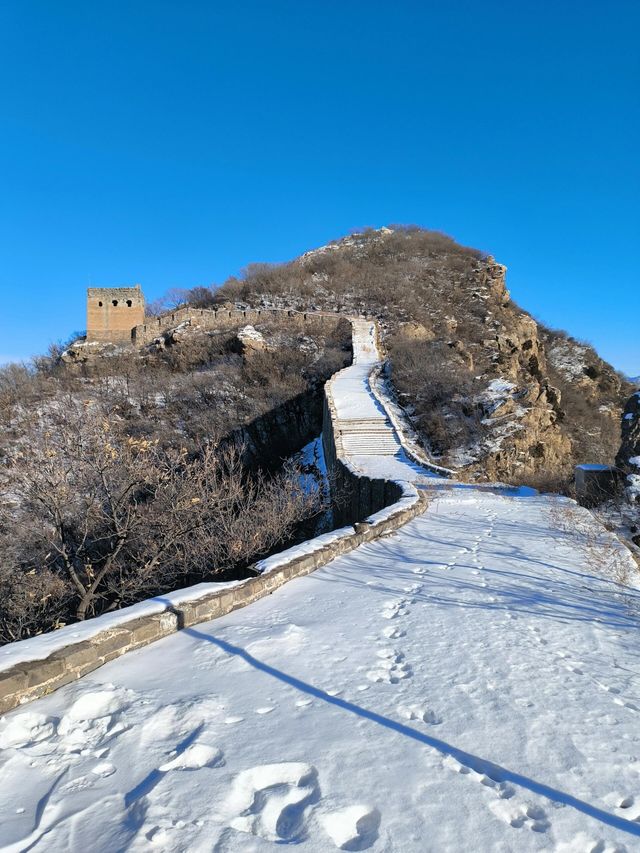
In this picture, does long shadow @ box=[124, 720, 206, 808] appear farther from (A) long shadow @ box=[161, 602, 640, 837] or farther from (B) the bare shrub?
→ (B) the bare shrub

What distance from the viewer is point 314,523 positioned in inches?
495

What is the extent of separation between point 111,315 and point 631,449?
28250mm

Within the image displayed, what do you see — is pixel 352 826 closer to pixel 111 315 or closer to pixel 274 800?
pixel 274 800

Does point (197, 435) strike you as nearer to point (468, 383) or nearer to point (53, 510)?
point (468, 383)

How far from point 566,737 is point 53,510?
729 centimetres

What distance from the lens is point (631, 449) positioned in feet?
29.9

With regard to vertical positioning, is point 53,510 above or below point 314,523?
above

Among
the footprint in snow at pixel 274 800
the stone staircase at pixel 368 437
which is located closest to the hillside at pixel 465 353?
the stone staircase at pixel 368 437

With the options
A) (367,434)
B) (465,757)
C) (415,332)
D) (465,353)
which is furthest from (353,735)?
(415,332)

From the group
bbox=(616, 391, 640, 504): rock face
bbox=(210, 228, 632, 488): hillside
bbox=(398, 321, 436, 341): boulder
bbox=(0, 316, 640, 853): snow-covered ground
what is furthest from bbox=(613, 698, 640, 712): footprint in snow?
bbox=(398, 321, 436, 341): boulder

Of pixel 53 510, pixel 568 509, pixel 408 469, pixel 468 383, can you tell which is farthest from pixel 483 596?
pixel 468 383

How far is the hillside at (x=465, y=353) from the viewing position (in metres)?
14.7

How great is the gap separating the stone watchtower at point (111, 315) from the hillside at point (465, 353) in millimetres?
6976

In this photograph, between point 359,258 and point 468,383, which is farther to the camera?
point 359,258
